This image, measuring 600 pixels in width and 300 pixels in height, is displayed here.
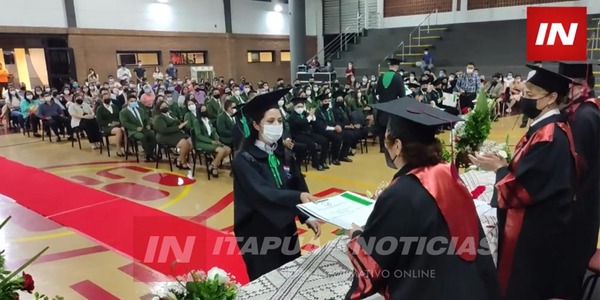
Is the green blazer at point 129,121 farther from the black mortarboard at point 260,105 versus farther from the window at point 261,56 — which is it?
the window at point 261,56

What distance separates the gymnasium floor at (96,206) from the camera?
427 cm

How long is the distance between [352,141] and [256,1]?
16.8 m

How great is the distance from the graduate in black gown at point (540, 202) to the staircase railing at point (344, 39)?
795 inches

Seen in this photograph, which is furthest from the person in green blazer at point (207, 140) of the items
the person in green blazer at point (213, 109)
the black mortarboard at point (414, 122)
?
the black mortarboard at point (414, 122)

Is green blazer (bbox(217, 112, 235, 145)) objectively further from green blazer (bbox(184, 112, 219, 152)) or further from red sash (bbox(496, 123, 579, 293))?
red sash (bbox(496, 123, 579, 293))

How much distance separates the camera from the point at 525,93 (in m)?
2.86

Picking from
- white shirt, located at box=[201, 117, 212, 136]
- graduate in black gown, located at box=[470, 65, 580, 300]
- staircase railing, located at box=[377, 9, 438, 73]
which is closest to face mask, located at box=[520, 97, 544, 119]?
graduate in black gown, located at box=[470, 65, 580, 300]

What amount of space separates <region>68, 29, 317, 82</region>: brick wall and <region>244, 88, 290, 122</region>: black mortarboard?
17.0 m

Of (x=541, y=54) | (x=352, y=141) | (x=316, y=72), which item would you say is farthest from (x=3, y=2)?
(x=541, y=54)

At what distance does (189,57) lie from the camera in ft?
70.2

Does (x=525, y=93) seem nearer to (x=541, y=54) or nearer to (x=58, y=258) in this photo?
(x=541, y=54)

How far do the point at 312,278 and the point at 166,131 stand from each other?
6515 mm

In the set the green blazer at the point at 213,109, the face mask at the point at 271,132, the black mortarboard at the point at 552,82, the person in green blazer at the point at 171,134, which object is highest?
the black mortarboard at the point at 552,82

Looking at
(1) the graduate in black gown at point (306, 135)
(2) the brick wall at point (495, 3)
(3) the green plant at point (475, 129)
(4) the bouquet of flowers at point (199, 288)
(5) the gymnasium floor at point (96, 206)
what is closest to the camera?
(4) the bouquet of flowers at point (199, 288)
